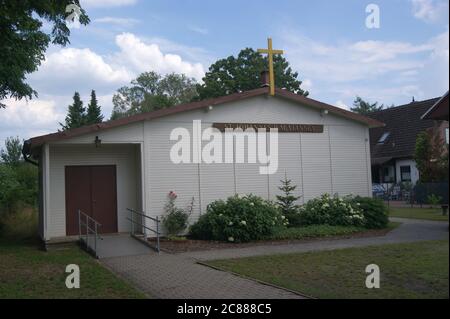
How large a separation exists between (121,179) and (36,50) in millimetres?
4869

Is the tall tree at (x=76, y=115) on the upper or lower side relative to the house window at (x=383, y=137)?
upper

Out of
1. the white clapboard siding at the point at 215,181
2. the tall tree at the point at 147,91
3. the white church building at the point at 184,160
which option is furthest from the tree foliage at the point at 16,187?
the tall tree at the point at 147,91

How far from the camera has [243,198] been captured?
1606cm

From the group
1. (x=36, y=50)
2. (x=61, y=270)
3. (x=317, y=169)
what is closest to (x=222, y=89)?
(x=317, y=169)

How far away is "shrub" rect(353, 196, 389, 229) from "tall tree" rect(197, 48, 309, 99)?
31.8 m

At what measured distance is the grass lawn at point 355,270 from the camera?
8.08 meters

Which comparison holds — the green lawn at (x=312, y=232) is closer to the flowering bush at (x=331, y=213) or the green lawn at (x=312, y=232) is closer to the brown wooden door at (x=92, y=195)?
the flowering bush at (x=331, y=213)

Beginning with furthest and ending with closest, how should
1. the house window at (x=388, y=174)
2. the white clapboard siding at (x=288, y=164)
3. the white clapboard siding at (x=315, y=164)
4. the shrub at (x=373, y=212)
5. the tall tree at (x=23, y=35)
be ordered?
the house window at (x=388, y=174) < the white clapboard siding at (x=315, y=164) < the white clapboard siding at (x=288, y=164) < the shrub at (x=373, y=212) < the tall tree at (x=23, y=35)

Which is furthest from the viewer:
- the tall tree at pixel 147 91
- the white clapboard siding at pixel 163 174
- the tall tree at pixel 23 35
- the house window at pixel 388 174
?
the tall tree at pixel 147 91

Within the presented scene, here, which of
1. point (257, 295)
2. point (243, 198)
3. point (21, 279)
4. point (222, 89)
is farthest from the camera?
point (222, 89)

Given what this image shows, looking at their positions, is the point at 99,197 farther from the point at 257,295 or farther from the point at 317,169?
the point at 257,295

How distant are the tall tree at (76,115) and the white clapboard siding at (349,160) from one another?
3659 cm

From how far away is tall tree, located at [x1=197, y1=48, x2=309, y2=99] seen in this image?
48969 millimetres

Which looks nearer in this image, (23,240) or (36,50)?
(36,50)
